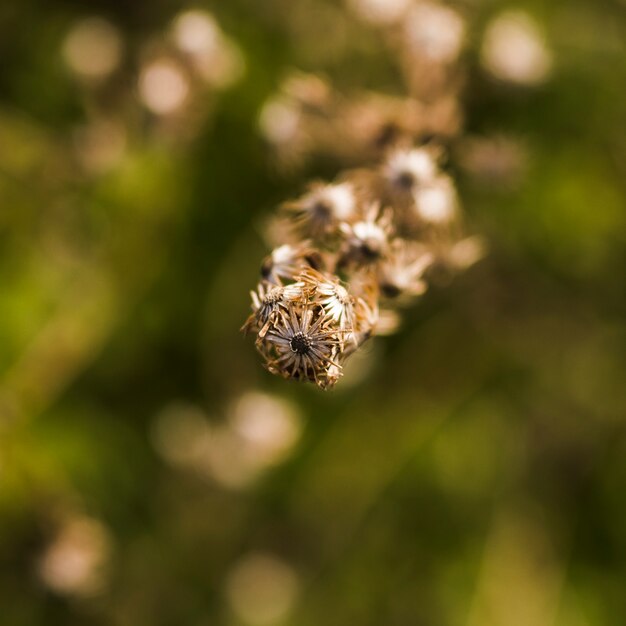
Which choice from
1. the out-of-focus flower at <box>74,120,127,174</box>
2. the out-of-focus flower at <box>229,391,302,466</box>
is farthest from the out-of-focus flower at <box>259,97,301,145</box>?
the out-of-focus flower at <box>229,391,302,466</box>

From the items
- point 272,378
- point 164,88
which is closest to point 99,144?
point 164,88

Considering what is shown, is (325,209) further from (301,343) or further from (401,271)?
(301,343)

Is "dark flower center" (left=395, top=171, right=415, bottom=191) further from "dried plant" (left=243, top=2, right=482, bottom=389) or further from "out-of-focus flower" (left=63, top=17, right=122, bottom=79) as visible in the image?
"out-of-focus flower" (left=63, top=17, right=122, bottom=79)

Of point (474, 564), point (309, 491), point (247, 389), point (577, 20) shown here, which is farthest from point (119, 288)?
point (577, 20)

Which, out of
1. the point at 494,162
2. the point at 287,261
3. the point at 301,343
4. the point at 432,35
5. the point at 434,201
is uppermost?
the point at 432,35

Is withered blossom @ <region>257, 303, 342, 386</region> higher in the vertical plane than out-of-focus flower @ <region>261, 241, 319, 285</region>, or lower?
lower

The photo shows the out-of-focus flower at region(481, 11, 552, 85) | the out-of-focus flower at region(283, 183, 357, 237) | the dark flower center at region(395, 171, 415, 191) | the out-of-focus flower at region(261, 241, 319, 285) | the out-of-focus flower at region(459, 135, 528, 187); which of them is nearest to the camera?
the out-of-focus flower at region(261, 241, 319, 285)

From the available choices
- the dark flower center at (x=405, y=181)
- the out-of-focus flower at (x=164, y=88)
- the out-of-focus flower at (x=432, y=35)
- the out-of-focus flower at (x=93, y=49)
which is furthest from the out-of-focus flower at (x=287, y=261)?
the out-of-focus flower at (x=93, y=49)

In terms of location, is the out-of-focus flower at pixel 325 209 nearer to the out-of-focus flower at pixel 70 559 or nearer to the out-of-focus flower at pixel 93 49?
the out-of-focus flower at pixel 93 49
